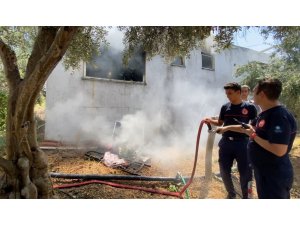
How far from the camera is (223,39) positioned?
14.3 ft

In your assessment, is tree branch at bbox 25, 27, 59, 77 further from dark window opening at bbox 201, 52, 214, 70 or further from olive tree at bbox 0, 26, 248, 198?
dark window opening at bbox 201, 52, 214, 70

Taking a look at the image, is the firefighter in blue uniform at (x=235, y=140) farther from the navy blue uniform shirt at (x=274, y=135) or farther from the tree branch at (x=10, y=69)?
the tree branch at (x=10, y=69)

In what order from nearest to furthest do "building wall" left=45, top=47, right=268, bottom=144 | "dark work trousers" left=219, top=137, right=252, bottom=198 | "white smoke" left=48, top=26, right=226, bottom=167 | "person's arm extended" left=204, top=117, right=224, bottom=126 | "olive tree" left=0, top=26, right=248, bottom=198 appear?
"olive tree" left=0, top=26, right=248, bottom=198 < "dark work trousers" left=219, top=137, right=252, bottom=198 < "person's arm extended" left=204, top=117, right=224, bottom=126 < "building wall" left=45, top=47, right=268, bottom=144 < "white smoke" left=48, top=26, right=226, bottom=167

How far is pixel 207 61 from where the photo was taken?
34.4ft

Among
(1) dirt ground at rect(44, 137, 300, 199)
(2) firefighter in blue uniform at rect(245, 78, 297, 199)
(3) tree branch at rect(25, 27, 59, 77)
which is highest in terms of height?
(3) tree branch at rect(25, 27, 59, 77)

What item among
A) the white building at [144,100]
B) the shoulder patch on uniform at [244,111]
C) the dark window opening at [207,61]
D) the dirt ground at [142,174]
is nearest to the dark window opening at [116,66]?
the white building at [144,100]

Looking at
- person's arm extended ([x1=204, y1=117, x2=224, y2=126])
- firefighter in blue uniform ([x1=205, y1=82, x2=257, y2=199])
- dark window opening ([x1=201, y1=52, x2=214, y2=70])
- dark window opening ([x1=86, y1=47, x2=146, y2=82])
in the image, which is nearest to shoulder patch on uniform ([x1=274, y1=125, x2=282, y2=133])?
firefighter in blue uniform ([x1=205, y1=82, x2=257, y2=199])

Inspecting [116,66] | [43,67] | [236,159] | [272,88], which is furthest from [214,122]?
[116,66]

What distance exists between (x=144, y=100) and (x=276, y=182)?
6750 mm

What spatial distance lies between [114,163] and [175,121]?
397 cm

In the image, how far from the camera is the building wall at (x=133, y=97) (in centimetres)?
766

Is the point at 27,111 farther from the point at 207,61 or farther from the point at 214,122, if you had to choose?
the point at 207,61

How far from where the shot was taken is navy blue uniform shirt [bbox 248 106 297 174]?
2.24 m

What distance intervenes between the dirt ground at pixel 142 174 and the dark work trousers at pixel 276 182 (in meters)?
1.88
